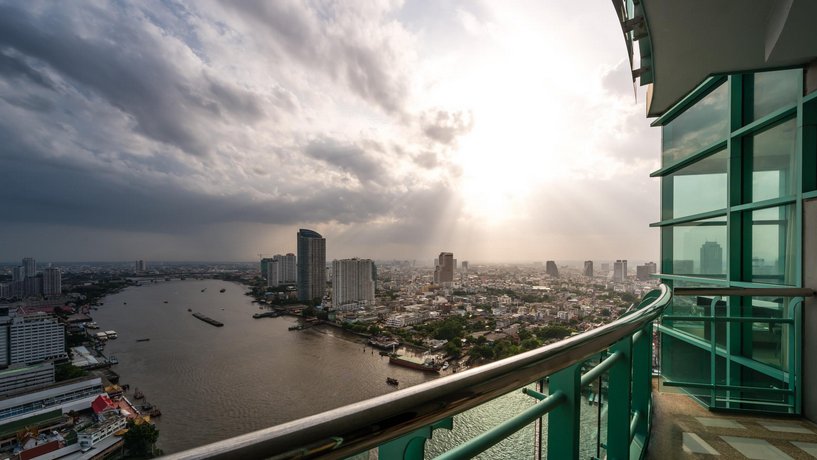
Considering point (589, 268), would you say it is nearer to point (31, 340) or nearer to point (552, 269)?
point (552, 269)

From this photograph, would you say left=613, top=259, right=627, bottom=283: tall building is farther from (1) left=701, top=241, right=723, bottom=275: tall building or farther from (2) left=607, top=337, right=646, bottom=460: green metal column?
(2) left=607, top=337, right=646, bottom=460: green metal column

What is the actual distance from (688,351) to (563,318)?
19.0 metres

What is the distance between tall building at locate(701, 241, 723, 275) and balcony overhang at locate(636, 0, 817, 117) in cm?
216

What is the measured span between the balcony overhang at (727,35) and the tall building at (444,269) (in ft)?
136

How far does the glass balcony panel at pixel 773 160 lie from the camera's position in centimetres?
322

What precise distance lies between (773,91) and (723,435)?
11.7 ft

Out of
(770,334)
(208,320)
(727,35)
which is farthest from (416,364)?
(208,320)

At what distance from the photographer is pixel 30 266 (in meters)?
26.8

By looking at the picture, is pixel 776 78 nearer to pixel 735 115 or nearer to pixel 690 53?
pixel 735 115

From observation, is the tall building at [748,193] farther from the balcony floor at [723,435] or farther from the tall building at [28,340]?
the tall building at [28,340]

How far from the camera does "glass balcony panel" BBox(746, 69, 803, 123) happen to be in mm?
3207

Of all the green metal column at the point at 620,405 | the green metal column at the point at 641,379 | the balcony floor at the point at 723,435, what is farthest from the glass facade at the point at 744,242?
the green metal column at the point at 620,405

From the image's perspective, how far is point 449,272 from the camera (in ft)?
149

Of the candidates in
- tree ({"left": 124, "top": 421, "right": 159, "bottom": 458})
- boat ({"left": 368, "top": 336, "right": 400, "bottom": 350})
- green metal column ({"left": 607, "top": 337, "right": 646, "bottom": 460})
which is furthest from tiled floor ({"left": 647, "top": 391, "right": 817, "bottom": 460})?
boat ({"left": 368, "top": 336, "right": 400, "bottom": 350})
